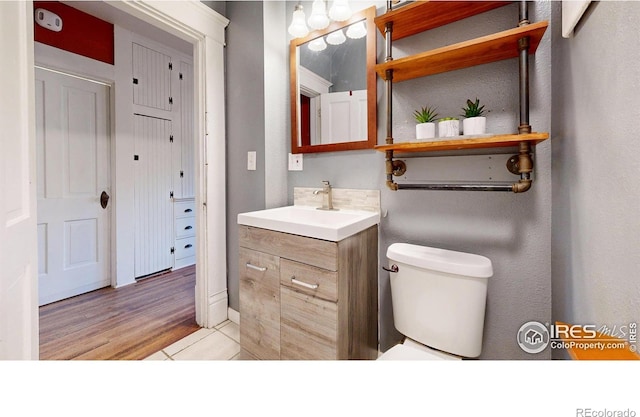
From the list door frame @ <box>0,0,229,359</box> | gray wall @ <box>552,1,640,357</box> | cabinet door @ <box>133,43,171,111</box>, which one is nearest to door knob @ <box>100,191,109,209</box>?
cabinet door @ <box>133,43,171,111</box>

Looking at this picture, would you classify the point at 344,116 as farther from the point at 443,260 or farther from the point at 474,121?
the point at 443,260

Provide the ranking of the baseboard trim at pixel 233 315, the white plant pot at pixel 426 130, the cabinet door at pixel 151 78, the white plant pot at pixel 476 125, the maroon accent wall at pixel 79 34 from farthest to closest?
1. the cabinet door at pixel 151 78
2. the maroon accent wall at pixel 79 34
3. the baseboard trim at pixel 233 315
4. the white plant pot at pixel 426 130
5. the white plant pot at pixel 476 125

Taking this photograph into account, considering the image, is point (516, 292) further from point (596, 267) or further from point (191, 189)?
point (191, 189)

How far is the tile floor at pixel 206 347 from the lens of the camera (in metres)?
1.48

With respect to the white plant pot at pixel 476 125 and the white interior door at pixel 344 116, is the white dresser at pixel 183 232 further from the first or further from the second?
the white plant pot at pixel 476 125

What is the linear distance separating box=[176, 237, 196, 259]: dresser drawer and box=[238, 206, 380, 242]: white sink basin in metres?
2.09

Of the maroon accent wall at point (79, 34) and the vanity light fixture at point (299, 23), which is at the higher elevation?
the maroon accent wall at point (79, 34)

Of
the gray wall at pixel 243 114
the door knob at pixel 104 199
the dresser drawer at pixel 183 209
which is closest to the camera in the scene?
the gray wall at pixel 243 114

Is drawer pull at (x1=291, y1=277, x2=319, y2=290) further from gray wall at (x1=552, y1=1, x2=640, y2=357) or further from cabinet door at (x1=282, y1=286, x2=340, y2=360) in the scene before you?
gray wall at (x1=552, y1=1, x2=640, y2=357)

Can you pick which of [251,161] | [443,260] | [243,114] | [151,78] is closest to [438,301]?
[443,260]

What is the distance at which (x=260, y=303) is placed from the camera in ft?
4.14

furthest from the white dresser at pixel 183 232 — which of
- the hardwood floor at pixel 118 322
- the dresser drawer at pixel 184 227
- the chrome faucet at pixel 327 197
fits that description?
the chrome faucet at pixel 327 197

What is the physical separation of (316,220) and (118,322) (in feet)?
5.50
